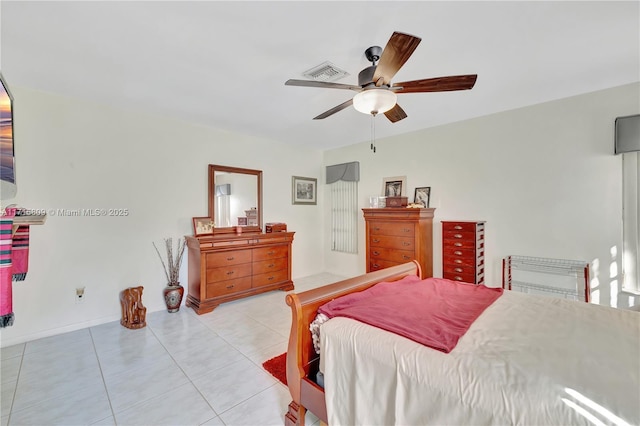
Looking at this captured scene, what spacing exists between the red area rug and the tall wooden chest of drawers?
8.06 feet

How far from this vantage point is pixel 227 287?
374cm

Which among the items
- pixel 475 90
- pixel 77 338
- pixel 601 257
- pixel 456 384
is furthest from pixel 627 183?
pixel 77 338

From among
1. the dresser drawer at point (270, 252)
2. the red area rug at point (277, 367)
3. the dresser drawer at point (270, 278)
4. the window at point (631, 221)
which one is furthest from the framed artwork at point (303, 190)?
the window at point (631, 221)

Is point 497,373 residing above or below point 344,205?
below

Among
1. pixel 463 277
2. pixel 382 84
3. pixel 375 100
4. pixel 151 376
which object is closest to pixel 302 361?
pixel 151 376

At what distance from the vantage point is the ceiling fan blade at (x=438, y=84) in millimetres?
1880

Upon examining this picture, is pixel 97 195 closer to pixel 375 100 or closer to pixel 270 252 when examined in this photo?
pixel 270 252

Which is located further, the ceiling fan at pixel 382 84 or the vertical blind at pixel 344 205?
the vertical blind at pixel 344 205

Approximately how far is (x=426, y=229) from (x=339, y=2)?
310 cm

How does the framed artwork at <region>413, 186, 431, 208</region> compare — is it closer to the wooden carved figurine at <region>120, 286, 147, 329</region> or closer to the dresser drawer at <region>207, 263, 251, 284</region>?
the dresser drawer at <region>207, 263, 251, 284</region>

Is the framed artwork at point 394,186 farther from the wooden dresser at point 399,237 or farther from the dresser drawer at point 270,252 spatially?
the dresser drawer at point 270,252

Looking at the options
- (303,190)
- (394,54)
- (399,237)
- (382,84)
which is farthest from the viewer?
(303,190)

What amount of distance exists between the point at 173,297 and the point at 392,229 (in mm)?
3149

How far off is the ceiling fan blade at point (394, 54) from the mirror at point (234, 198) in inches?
117
